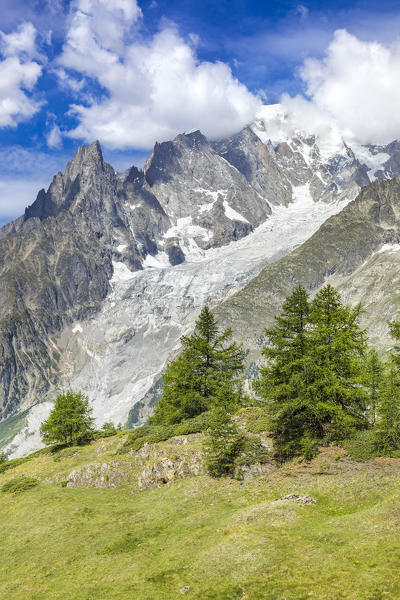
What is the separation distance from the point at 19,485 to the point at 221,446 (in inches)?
826

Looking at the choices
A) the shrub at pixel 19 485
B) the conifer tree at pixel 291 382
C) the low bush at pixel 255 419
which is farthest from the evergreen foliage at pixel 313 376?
the shrub at pixel 19 485

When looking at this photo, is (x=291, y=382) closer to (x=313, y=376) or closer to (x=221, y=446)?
(x=313, y=376)

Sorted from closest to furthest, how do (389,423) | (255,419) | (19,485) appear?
(389,423) → (19,485) → (255,419)

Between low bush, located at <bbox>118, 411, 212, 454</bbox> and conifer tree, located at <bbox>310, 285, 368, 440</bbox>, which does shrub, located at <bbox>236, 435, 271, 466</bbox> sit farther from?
low bush, located at <bbox>118, 411, 212, 454</bbox>

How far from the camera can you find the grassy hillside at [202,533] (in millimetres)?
17312

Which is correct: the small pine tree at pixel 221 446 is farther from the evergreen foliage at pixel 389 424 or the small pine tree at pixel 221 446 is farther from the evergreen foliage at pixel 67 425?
the evergreen foliage at pixel 67 425

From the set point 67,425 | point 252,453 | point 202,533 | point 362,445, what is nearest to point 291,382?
point 252,453

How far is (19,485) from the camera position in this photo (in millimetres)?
39438

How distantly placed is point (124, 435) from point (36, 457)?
12.8 metres

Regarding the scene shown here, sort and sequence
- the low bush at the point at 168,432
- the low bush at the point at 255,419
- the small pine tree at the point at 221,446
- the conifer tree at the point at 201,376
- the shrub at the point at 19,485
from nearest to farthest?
1. the small pine tree at the point at 221,446
2. the low bush at the point at 255,419
3. the shrub at the point at 19,485
4. the low bush at the point at 168,432
5. the conifer tree at the point at 201,376

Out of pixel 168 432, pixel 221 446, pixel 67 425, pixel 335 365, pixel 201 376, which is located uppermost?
pixel 335 365

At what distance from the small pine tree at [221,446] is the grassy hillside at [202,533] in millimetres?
1292

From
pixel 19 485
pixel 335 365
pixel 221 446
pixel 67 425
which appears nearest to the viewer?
pixel 221 446

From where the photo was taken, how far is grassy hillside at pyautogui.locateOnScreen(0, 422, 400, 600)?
17312 mm
